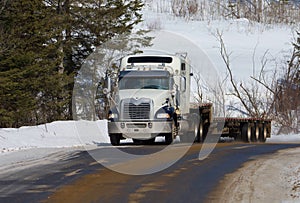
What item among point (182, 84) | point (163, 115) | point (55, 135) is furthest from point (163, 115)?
point (55, 135)

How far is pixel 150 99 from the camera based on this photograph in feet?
66.4

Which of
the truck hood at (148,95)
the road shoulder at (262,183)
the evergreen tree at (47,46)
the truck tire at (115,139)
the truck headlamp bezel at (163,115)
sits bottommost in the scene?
the road shoulder at (262,183)

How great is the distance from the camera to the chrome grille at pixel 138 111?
66.0 feet

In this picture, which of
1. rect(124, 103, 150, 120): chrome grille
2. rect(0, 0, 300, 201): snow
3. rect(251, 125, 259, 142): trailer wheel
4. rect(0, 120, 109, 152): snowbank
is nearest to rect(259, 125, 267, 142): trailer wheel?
rect(251, 125, 259, 142): trailer wheel

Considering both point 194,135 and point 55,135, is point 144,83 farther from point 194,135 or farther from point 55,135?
point 55,135

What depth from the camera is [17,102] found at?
92.6 ft

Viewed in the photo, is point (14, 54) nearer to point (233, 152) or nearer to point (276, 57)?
point (233, 152)

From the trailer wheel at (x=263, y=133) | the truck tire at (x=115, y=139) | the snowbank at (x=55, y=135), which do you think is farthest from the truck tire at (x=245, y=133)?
the truck tire at (x=115, y=139)

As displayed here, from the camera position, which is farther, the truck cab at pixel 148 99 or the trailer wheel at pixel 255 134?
the trailer wheel at pixel 255 134

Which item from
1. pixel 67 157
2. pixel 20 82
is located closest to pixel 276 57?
pixel 20 82

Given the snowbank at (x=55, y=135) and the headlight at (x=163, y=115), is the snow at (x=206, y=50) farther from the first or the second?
the headlight at (x=163, y=115)

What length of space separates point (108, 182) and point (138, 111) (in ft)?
28.1

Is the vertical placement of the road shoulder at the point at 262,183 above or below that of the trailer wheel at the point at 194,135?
below

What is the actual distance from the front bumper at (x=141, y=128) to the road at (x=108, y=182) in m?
4.22
